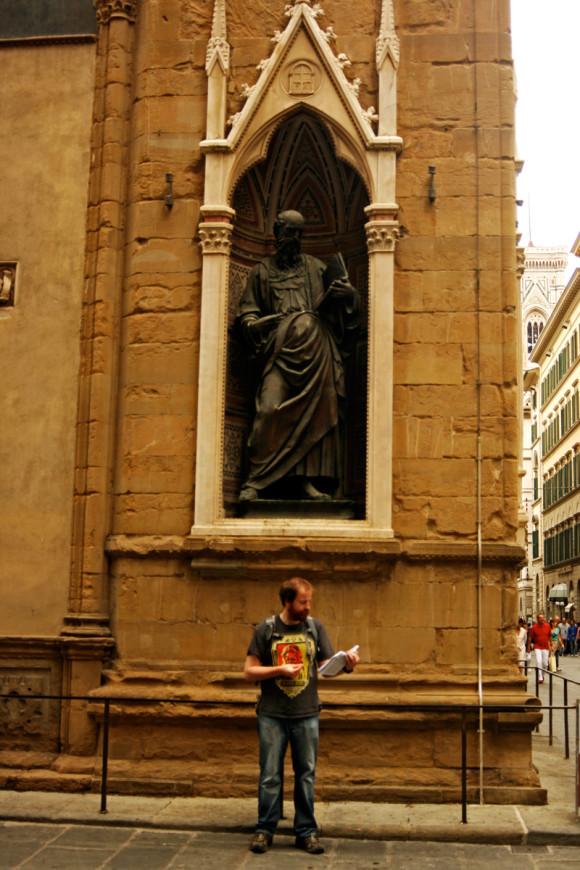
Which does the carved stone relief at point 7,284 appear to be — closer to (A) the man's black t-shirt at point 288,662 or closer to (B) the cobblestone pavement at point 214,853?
(A) the man's black t-shirt at point 288,662

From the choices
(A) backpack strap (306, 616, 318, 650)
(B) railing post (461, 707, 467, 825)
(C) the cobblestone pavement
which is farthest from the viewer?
(B) railing post (461, 707, 467, 825)

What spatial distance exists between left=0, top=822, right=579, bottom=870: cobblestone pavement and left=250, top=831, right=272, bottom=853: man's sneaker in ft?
0.15

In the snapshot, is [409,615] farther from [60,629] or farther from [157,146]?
[157,146]

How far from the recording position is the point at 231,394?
9.87m

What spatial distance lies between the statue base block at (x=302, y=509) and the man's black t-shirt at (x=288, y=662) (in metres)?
2.25

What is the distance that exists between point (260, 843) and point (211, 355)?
4067 millimetres

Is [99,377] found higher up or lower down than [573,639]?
higher up

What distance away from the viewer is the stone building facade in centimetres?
860

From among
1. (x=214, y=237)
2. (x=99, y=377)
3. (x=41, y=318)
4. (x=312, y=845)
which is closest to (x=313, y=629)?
(x=312, y=845)

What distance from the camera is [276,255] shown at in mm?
9969

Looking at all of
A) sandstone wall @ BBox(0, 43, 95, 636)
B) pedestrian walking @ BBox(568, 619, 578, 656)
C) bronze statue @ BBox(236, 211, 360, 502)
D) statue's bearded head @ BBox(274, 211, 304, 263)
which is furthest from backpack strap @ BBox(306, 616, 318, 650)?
pedestrian walking @ BBox(568, 619, 578, 656)

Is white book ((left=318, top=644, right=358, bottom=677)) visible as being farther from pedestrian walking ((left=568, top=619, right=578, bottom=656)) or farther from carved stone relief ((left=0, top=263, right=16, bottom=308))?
pedestrian walking ((left=568, top=619, right=578, bottom=656))

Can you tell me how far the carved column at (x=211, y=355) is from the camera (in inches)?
354

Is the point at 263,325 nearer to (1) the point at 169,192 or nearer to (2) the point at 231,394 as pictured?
(2) the point at 231,394
